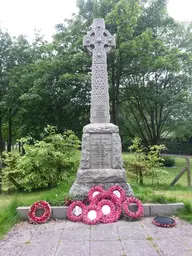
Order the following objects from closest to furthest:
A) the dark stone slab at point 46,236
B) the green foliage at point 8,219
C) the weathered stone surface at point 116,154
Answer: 1. the dark stone slab at point 46,236
2. the green foliage at point 8,219
3. the weathered stone surface at point 116,154

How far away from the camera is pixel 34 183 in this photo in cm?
743

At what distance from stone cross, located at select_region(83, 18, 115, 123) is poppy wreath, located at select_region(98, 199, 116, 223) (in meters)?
2.18

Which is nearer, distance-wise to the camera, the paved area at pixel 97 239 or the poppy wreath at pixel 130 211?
the paved area at pixel 97 239

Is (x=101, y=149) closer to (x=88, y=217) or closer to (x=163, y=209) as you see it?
(x=88, y=217)

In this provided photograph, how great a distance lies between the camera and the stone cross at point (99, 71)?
5738 millimetres

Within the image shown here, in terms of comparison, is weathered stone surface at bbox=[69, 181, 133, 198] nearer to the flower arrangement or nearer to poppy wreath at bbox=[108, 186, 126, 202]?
poppy wreath at bbox=[108, 186, 126, 202]

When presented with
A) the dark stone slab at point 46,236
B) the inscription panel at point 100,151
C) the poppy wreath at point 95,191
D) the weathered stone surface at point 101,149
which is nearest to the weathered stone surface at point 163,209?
the poppy wreath at point 95,191

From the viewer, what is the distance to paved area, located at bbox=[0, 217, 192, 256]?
3070 mm

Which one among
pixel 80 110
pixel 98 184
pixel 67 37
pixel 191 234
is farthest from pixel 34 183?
pixel 67 37

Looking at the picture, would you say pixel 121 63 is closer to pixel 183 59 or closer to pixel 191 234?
pixel 183 59

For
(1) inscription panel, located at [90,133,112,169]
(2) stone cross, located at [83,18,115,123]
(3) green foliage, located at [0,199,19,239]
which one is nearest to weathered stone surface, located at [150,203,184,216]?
(1) inscription panel, located at [90,133,112,169]

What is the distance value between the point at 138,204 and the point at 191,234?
1104 mm

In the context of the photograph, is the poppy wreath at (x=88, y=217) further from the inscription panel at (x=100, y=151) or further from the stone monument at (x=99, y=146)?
the inscription panel at (x=100, y=151)

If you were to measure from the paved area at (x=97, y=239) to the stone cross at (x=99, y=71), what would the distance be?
2.77 metres
